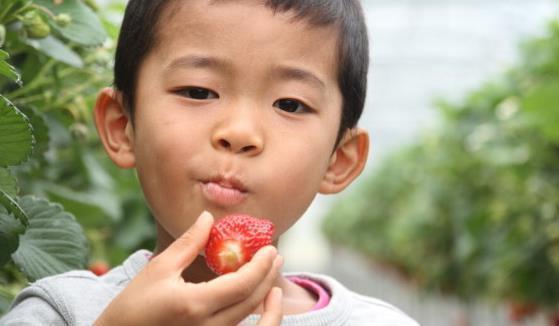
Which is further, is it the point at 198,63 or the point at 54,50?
the point at 54,50

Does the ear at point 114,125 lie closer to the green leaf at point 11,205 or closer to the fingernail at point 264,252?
the green leaf at point 11,205

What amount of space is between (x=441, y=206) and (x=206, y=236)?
523cm

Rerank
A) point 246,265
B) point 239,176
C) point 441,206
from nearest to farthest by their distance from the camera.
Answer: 1. point 246,265
2. point 239,176
3. point 441,206

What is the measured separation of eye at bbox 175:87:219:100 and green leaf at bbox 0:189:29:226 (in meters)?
0.25

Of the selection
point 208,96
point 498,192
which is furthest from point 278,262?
point 498,192

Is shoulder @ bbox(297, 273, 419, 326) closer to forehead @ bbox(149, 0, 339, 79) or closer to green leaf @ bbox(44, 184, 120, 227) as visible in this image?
forehead @ bbox(149, 0, 339, 79)

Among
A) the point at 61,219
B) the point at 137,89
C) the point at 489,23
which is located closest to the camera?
the point at 137,89

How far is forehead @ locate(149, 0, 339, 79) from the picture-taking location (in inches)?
49.7

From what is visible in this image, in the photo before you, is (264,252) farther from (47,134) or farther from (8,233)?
(47,134)

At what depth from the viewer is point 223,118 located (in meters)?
1.23

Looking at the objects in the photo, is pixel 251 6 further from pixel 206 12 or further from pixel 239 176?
pixel 239 176

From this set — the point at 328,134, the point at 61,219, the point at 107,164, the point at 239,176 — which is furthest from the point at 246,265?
the point at 107,164

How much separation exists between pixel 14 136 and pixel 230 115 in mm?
259

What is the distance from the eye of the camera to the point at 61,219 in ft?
4.77
